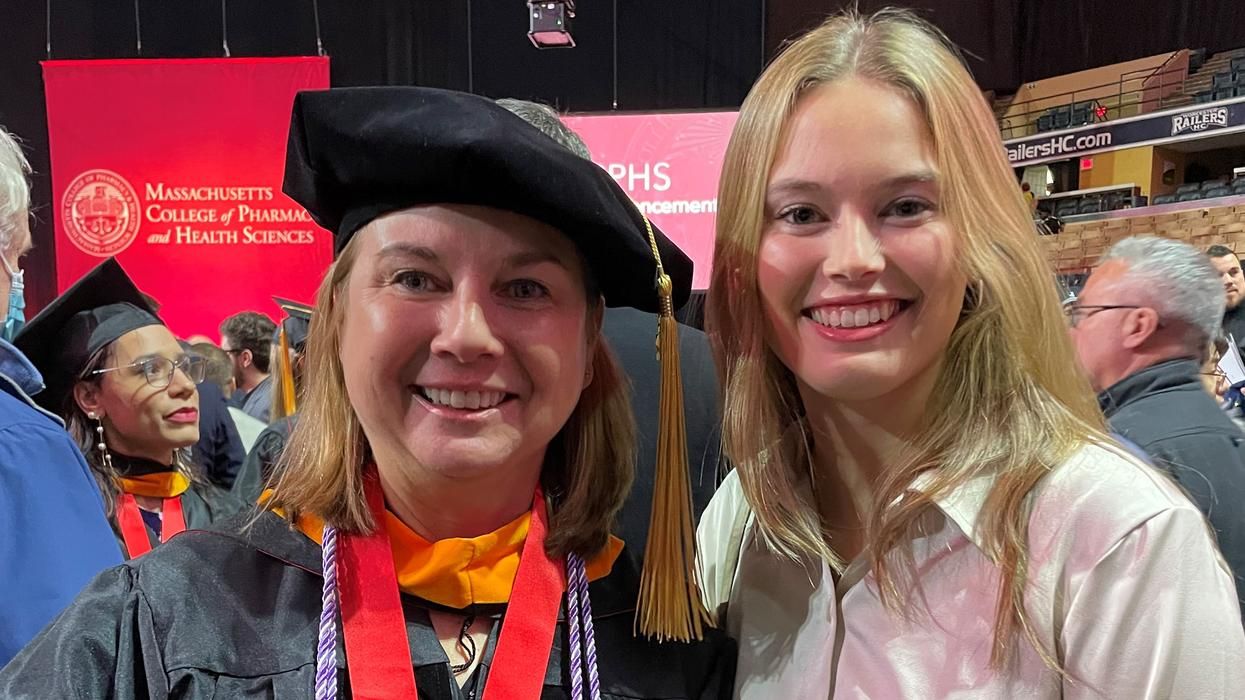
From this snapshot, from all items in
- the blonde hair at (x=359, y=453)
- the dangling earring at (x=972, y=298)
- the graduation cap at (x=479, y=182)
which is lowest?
the blonde hair at (x=359, y=453)

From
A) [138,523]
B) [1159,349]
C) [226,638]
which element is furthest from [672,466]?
[138,523]

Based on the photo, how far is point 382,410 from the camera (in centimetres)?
114

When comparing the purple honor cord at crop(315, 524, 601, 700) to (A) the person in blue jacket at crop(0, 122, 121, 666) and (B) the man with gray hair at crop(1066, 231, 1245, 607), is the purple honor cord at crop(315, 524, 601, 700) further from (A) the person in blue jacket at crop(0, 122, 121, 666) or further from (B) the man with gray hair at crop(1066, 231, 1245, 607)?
(B) the man with gray hair at crop(1066, 231, 1245, 607)

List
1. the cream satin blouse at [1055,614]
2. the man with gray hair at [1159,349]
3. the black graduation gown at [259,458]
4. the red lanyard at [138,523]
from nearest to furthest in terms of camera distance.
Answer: the cream satin blouse at [1055,614]
the man with gray hair at [1159,349]
the red lanyard at [138,523]
the black graduation gown at [259,458]

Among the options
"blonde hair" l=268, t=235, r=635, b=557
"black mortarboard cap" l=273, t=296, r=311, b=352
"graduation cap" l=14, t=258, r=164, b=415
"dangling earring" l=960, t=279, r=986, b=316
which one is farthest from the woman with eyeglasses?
"dangling earring" l=960, t=279, r=986, b=316

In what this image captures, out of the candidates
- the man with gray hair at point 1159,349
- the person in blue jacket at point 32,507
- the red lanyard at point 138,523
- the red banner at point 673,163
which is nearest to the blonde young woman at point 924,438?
the person in blue jacket at point 32,507

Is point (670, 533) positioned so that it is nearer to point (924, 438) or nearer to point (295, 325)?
point (924, 438)

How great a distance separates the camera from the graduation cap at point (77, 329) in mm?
2912

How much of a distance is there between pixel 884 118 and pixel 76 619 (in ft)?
3.74

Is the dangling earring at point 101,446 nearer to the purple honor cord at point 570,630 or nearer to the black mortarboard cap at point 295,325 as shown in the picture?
the black mortarboard cap at point 295,325

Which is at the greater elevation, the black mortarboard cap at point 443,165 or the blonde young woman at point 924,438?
the black mortarboard cap at point 443,165

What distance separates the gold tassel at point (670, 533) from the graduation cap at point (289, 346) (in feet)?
7.10

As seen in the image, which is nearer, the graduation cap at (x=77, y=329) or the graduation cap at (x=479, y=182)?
the graduation cap at (x=479, y=182)

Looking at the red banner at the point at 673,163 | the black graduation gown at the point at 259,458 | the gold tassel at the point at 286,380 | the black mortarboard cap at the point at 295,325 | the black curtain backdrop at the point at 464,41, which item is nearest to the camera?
the black graduation gown at the point at 259,458
